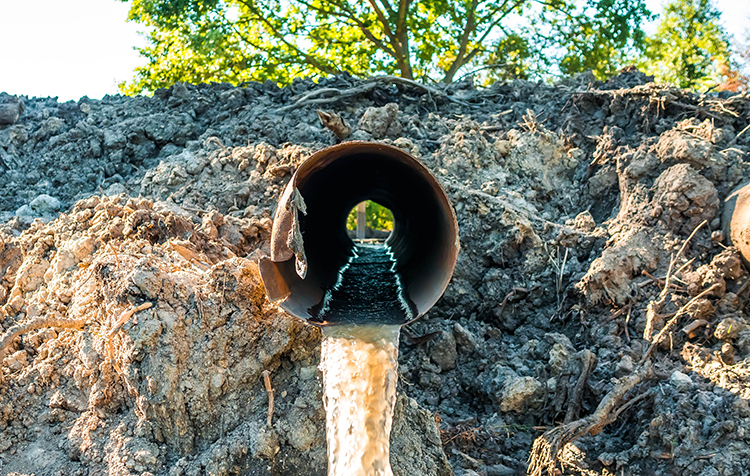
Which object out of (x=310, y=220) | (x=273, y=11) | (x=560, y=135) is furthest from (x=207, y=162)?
(x=273, y=11)

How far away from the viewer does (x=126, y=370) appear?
12.3 feet

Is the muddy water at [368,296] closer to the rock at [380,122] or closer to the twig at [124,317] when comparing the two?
the twig at [124,317]

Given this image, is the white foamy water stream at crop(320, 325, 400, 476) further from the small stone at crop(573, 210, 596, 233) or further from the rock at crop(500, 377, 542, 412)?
the small stone at crop(573, 210, 596, 233)

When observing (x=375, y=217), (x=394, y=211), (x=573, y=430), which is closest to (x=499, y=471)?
(x=573, y=430)

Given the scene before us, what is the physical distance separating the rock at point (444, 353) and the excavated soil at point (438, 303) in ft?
0.04

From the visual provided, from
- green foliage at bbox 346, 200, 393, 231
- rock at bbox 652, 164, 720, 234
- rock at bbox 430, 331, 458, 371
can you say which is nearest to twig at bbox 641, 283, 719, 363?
rock at bbox 652, 164, 720, 234

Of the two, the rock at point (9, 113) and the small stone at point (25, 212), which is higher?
the rock at point (9, 113)

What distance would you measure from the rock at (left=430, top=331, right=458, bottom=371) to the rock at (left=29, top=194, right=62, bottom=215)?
16.2ft

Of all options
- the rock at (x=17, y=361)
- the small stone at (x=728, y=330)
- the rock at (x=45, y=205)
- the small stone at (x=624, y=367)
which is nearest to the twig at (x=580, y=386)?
the small stone at (x=624, y=367)

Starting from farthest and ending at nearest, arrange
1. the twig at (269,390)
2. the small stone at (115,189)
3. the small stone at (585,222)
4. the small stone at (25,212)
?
the small stone at (115,189) → the small stone at (25,212) → the small stone at (585,222) → the twig at (269,390)

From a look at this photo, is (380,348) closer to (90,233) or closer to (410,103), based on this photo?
(90,233)

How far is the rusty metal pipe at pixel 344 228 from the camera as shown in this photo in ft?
13.7

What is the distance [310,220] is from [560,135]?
353 centimetres

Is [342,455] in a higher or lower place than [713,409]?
lower
